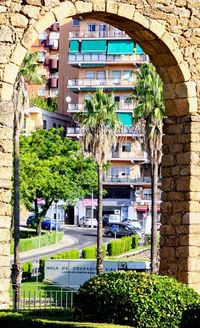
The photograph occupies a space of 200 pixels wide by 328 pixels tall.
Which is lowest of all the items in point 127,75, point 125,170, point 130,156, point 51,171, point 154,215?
point 154,215

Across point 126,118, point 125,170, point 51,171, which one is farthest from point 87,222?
point 51,171

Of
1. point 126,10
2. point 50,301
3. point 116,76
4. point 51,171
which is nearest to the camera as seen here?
point 126,10

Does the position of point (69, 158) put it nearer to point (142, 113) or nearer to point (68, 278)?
point (142, 113)

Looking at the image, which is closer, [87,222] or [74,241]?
[74,241]

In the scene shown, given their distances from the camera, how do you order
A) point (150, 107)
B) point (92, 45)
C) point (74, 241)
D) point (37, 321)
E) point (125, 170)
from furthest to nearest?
point (125, 170) → point (92, 45) → point (74, 241) → point (150, 107) → point (37, 321)

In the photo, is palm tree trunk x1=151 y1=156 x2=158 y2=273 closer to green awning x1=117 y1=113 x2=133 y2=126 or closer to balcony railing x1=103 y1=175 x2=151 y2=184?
green awning x1=117 y1=113 x2=133 y2=126

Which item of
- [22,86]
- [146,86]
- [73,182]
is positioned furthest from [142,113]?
[73,182]

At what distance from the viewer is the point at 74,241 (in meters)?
68.3

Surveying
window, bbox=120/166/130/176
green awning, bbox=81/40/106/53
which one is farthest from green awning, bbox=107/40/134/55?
window, bbox=120/166/130/176

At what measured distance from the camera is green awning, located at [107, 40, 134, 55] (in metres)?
84.9

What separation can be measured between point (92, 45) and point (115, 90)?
4.86 metres

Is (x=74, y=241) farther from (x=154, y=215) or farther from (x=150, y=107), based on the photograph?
(x=154, y=215)

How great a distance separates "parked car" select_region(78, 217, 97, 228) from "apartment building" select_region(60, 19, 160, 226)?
3.29 ft

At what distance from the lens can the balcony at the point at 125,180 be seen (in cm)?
8656
